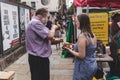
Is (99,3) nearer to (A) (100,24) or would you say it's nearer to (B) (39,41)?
(A) (100,24)

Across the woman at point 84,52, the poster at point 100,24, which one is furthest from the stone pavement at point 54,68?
the woman at point 84,52

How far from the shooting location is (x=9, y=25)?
1055 centimetres

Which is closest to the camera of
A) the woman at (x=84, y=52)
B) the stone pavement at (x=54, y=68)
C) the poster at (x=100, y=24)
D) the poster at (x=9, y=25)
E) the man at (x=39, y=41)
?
the woman at (x=84, y=52)

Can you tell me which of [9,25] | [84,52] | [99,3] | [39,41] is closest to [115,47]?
[99,3]

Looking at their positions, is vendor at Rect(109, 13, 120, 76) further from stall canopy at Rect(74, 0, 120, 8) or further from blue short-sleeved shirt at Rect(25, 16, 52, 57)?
blue short-sleeved shirt at Rect(25, 16, 52, 57)

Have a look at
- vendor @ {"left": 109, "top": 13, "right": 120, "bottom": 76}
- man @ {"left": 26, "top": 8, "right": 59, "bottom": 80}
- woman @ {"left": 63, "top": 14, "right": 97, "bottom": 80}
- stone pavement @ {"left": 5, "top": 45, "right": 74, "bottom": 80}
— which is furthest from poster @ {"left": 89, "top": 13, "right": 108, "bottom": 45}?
woman @ {"left": 63, "top": 14, "right": 97, "bottom": 80}

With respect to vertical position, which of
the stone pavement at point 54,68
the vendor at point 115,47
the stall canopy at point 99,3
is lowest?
the stone pavement at point 54,68

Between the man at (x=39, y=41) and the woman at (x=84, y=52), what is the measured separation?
0.76 m

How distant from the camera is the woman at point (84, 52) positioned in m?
4.21

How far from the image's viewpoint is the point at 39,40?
4.98 m

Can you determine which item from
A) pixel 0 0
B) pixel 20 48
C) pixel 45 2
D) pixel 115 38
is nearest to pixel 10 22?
pixel 0 0

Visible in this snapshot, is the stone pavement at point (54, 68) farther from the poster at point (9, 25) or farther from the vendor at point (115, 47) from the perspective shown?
the vendor at point (115, 47)

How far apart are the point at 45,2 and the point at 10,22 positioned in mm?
36340

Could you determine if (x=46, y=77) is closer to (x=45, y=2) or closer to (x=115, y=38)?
(x=115, y=38)
